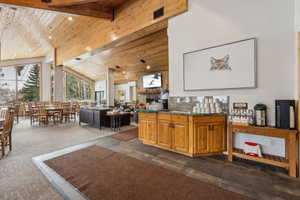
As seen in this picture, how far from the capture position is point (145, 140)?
3863 millimetres

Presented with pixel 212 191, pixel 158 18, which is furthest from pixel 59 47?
pixel 212 191

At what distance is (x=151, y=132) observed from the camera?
12.2 feet

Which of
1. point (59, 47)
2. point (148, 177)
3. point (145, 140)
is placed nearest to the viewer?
point (148, 177)

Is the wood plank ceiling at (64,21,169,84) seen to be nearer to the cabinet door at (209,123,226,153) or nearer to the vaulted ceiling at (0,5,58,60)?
the vaulted ceiling at (0,5,58,60)

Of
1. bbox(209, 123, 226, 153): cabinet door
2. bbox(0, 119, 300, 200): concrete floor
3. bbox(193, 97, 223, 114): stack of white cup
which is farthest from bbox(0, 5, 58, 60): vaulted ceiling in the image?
bbox(209, 123, 226, 153): cabinet door

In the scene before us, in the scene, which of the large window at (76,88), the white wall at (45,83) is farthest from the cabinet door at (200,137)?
the large window at (76,88)

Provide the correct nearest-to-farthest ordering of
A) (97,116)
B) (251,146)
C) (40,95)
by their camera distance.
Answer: (251,146)
(97,116)
(40,95)

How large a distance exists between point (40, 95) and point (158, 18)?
421 inches

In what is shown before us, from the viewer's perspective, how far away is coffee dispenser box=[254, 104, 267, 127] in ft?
8.49

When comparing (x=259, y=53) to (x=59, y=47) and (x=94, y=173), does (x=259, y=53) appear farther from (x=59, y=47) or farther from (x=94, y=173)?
(x=59, y=47)

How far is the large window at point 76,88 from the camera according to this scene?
42.3ft

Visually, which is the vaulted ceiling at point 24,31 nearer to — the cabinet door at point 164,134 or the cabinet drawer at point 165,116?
the cabinet drawer at point 165,116

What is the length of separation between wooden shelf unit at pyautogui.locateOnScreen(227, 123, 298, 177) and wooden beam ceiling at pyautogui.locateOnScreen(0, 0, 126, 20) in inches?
186

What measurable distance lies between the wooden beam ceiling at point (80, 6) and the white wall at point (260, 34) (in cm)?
295
